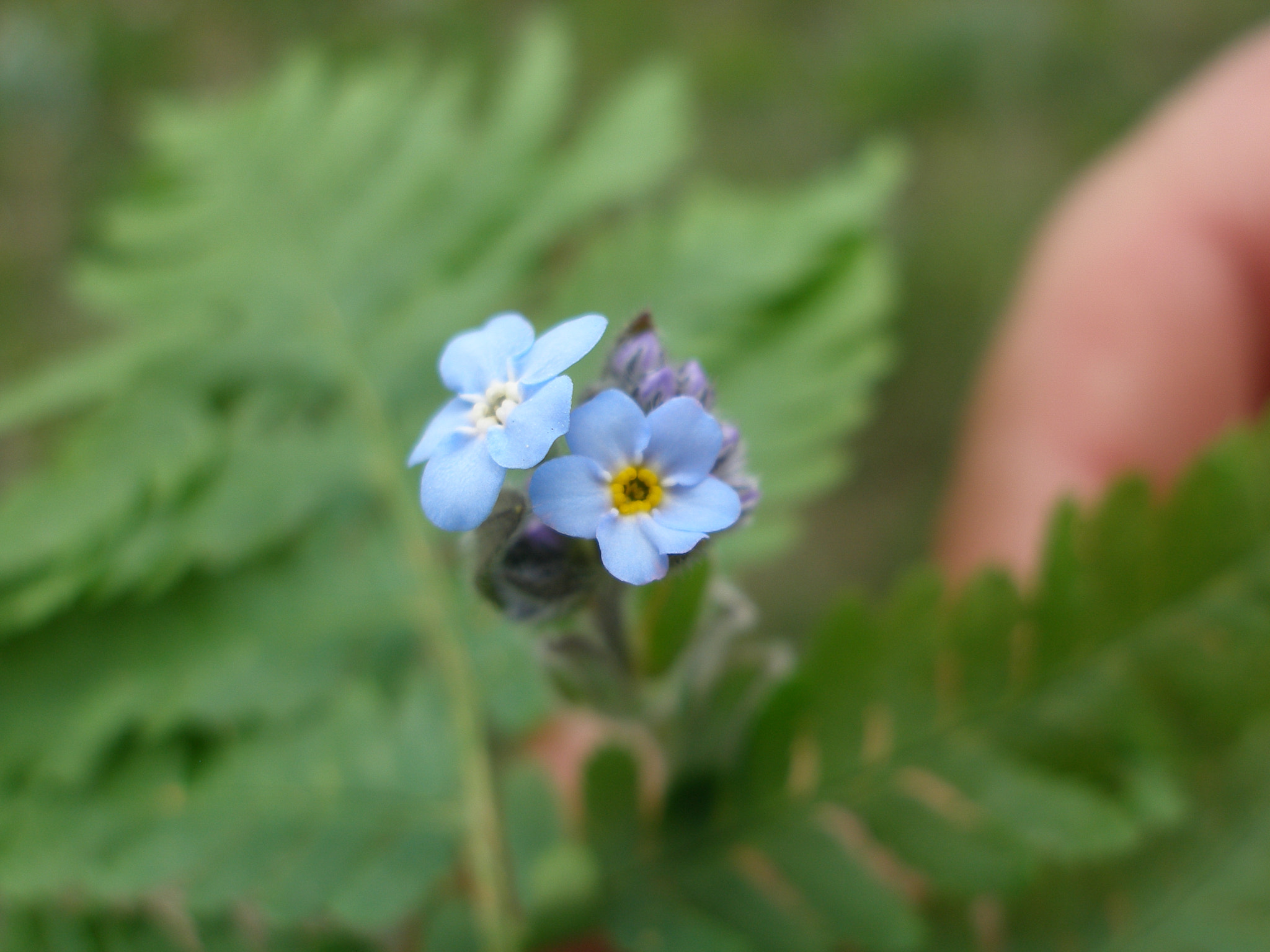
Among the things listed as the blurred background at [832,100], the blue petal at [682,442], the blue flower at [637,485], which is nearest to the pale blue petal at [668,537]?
the blue flower at [637,485]

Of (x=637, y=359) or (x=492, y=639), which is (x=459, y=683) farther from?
(x=637, y=359)

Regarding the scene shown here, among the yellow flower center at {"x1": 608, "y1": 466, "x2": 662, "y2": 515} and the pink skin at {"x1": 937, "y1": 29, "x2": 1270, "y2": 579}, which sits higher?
the pink skin at {"x1": 937, "y1": 29, "x2": 1270, "y2": 579}

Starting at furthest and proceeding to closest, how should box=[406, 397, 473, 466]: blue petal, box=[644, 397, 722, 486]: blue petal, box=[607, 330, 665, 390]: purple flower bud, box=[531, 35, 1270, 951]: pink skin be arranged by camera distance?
box=[531, 35, 1270, 951]: pink skin → box=[607, 330, 665, 390]: purple flower bud → box=[406, 397, 473, 466]: blue petal → box=[644, 397, 722, 486]: blue petal

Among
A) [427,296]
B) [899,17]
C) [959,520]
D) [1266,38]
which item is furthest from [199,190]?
[899,17]

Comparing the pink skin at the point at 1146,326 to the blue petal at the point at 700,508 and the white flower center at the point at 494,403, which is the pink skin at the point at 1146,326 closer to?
the blue petal at the point at 700,508

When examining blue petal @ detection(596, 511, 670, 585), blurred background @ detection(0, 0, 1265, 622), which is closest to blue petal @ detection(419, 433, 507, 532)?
blue petal @ detection(596, 511, 670, 585)

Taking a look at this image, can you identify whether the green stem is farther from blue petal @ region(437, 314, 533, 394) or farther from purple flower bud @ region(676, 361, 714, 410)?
purple flower bud @ region(676, 361, 714, 410)

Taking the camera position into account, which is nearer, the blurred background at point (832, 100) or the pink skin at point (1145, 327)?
the pink skin at point (1145, 327)

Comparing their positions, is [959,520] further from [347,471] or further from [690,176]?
[690,176]
